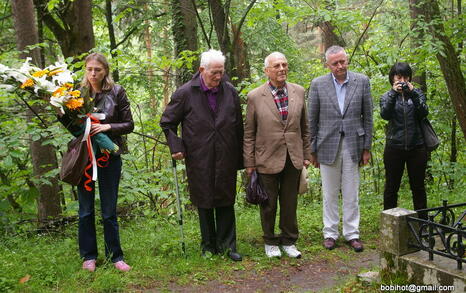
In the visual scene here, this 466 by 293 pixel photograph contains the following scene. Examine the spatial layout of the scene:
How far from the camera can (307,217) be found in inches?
251

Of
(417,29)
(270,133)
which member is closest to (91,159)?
(270,133)

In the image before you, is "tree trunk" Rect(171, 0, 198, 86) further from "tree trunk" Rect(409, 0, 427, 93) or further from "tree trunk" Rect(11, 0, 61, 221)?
"tree trunk" Rect(409, 0, 427, 93)

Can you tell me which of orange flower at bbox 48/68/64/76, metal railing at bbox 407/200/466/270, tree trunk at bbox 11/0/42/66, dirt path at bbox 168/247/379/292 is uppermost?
tree trunk at bbox 11/0/42/66

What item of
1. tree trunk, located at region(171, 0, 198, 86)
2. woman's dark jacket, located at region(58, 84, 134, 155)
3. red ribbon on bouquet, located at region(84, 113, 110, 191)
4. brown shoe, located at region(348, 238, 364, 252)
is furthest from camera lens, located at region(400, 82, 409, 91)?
tree trunk, located at region(171, 0, 198, 86)

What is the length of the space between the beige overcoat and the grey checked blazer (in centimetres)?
34

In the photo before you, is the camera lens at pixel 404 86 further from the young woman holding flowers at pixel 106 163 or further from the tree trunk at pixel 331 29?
the tree trunk at pixel 331 29

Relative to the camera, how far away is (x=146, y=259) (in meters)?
4.51

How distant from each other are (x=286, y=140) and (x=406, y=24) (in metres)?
4.20

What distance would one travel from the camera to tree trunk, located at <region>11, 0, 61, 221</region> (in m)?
5.75

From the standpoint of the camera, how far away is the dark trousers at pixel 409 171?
4738 mm

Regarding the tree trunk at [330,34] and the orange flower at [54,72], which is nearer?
the orange flower at [54,72]

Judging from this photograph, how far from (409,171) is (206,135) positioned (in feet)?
7.85

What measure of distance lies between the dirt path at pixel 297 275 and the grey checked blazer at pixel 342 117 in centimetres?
109

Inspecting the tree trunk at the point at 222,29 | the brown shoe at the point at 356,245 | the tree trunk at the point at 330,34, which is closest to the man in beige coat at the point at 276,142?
the brown shoe at the point at 356,245
